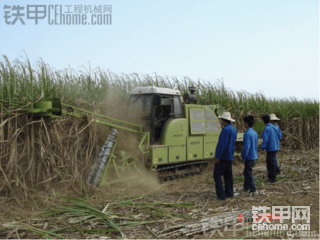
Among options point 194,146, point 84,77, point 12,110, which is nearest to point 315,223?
point 194,146

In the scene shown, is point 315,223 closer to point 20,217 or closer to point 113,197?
point 113,197

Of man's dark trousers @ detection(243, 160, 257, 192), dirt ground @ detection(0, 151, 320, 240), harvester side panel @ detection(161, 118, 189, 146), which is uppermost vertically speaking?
harvester side panel @ detection(161, 118, 189, 146)

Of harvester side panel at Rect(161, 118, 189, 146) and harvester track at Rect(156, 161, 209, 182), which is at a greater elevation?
harvester side panel at Rect(161, 118, 189, 146)

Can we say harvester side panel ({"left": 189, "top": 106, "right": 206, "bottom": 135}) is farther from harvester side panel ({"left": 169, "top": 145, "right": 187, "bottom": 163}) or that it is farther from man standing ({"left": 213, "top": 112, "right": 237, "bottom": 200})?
man standing ({"left": 213, "top": 112, "right": 237, "bottom": 200})

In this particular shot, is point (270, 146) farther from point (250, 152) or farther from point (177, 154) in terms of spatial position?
point (177, 154)

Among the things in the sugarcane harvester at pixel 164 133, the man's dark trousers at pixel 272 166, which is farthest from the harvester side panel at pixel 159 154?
the man's dark trousers at pixel 272 166

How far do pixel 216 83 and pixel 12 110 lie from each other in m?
11.3

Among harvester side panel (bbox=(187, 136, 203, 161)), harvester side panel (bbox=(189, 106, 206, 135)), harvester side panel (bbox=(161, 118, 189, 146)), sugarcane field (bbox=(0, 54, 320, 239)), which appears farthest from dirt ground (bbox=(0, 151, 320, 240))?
harvester side panel (bbox=(189, 106, 206, 135))

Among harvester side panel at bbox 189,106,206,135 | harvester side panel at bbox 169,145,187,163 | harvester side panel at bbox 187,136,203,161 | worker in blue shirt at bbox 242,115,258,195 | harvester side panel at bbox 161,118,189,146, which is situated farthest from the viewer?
harvester side panel at bbox 189,106,206,135

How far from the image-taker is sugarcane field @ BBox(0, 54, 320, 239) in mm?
4656

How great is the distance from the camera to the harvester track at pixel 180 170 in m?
8.79

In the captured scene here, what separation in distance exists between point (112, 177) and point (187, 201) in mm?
2331

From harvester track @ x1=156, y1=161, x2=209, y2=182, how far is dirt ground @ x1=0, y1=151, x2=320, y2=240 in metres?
0.24

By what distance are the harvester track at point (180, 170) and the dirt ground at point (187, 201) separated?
236mm
